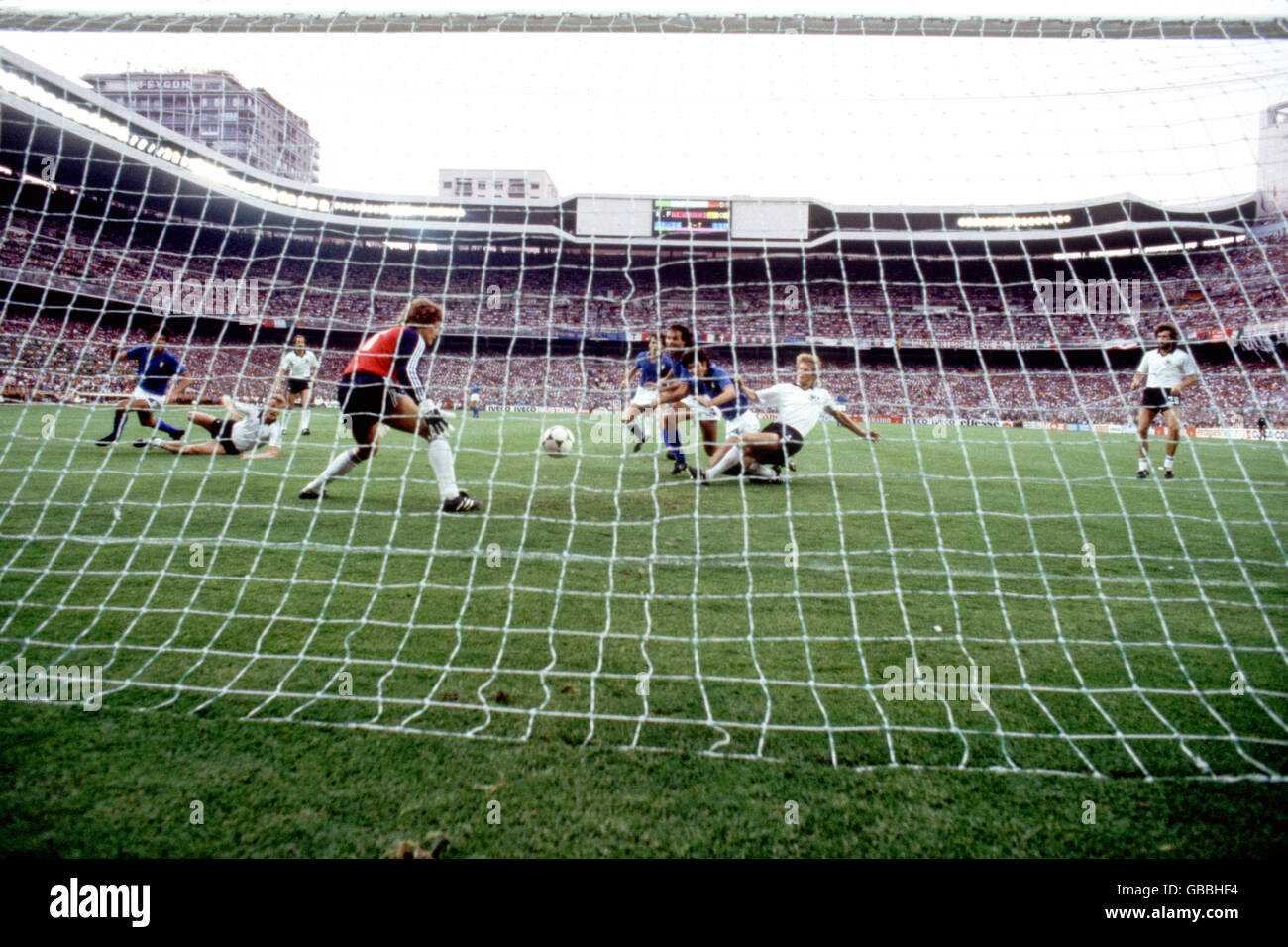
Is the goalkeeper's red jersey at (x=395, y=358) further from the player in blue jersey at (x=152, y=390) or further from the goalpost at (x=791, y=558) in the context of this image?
the player in blue jersey at (x=152, y=390)

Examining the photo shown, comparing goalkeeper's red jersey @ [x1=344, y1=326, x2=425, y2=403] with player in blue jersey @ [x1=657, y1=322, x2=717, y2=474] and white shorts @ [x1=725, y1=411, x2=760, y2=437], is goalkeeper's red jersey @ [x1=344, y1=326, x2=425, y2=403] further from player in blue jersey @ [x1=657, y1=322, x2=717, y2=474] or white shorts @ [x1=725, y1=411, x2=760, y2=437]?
white shorts @ [x1=725, y1=411, x2=760, y2=437]

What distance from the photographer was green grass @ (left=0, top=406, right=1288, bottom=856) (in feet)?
5.19

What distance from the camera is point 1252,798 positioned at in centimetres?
Result: 173

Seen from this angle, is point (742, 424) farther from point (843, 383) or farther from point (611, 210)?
point (843, 383)

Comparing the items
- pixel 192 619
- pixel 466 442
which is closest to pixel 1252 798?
pixel 192 619

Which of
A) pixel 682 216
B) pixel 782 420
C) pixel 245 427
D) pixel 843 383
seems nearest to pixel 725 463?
A: pixel 782 420

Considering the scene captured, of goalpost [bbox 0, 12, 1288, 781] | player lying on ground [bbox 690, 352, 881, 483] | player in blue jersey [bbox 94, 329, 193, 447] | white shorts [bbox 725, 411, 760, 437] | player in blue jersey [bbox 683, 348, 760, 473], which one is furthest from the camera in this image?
player in blue jersey [bbox 94, 329, 193, 447]

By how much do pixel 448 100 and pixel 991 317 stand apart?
63.2 feet

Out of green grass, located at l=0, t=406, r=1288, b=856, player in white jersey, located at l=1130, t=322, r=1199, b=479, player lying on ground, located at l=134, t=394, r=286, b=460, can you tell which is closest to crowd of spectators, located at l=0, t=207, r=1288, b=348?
player in white jersey, located at l=1130, t=322, r=1199, b=479

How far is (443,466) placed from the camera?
4926 millimetres

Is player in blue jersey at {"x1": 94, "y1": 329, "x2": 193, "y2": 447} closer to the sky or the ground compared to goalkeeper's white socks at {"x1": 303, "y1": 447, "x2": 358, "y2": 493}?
closer to the sky

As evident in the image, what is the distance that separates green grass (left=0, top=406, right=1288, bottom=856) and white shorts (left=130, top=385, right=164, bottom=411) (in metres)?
3.51

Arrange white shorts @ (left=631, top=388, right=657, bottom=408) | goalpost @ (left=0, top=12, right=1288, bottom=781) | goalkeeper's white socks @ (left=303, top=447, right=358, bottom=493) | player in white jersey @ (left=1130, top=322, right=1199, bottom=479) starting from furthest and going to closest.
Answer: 1. white shorts @ (left=631, top=388, right=657, bottom=408)
2. player in white jersey @ (left=1130, top=322, right=1199, bottom=479)
3. goalkeeper's white socks @ (left=303, top=447, right=358, bottom=493)
4. goalpost @ (left=0, top=12, right=1288, bottom=781)
